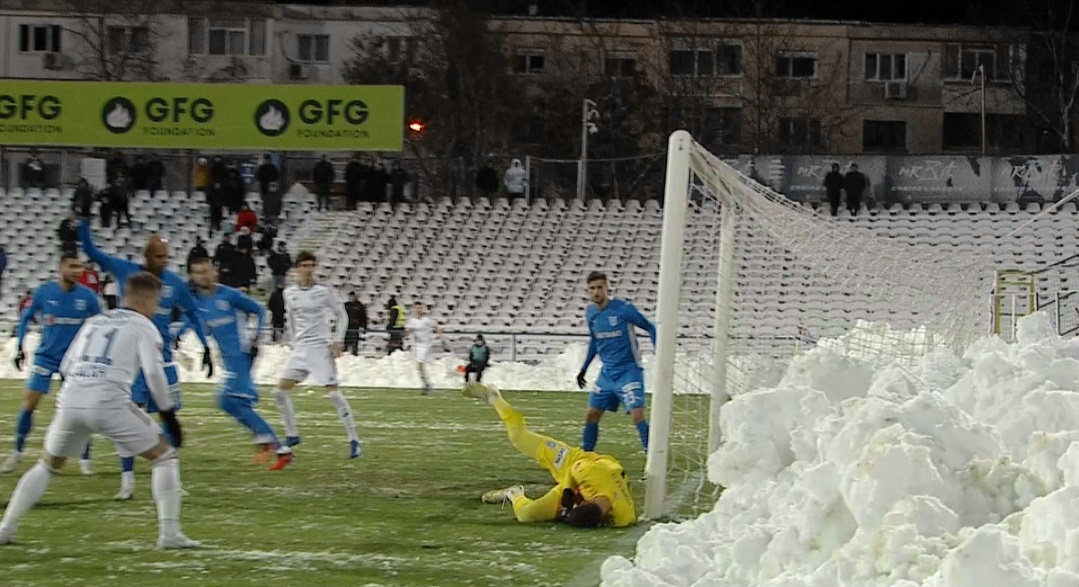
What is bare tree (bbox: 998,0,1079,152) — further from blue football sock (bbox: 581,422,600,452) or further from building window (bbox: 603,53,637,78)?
blue football sock (bbox: 581,422,600,452)

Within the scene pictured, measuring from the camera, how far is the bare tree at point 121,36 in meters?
53.8

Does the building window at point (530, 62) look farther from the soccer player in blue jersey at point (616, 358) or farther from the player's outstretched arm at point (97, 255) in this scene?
the player's outstretched arm at point (97, 255)

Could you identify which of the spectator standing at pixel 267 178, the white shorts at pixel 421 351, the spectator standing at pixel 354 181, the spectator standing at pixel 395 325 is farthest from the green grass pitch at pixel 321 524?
the spectator standing at pixel 354 181

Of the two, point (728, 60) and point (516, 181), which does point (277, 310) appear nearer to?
point (516, 181)

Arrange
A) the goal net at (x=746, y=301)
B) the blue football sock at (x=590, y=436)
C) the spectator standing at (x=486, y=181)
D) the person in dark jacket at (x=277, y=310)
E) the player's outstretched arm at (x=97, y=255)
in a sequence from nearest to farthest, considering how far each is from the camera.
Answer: the goal net at (x=746, y=301) → the player's outstretched arm at (x=97, y=255) → the blue football sock at (x=590, y=436) → the person in dark jacket at (x=277, y=310) → the spectator standing at (x=486, y=181)

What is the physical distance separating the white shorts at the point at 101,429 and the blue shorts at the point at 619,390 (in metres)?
4.64

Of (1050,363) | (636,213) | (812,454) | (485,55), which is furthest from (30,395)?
(485,55)

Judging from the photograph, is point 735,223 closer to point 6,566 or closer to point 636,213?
point 6,566

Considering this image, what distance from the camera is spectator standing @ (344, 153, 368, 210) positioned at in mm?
37250

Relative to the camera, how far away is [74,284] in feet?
40.3

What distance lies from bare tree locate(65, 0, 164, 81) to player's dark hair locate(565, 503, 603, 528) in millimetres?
46509

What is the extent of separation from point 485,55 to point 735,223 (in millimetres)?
42237

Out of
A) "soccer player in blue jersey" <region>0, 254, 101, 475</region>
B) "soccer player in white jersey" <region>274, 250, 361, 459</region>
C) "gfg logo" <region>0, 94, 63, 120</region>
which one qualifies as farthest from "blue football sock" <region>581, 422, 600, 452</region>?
"gfg logo" <region>0, 94, 63, 120</region>

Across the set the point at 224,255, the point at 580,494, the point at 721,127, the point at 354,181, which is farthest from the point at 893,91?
the point at 580,494
